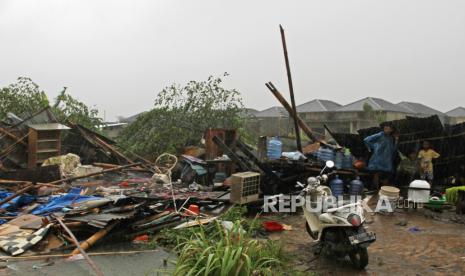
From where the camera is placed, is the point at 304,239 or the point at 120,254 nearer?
the point at 120,254

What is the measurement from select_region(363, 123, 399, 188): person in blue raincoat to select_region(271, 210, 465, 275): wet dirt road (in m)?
2.56

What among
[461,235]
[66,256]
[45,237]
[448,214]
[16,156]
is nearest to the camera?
[66,256]

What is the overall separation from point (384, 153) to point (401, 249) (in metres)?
5.00

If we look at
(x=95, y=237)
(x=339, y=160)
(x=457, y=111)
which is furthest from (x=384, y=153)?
(x=457, y=111)

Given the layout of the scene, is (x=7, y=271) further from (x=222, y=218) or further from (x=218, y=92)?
(x=218, y=92)

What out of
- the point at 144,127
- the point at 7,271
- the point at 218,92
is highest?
the point at 218,92

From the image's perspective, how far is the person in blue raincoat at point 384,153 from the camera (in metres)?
10.8

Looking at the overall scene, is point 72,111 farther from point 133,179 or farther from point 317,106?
point 317,106

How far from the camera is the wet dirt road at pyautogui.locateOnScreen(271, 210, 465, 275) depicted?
525cm

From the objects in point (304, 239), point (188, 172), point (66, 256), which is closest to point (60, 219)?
point (66, 256)

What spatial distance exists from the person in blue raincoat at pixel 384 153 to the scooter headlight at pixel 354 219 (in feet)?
20.5

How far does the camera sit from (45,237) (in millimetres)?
5898

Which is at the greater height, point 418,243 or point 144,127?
point 144,127

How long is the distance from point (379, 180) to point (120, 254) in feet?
26.4
